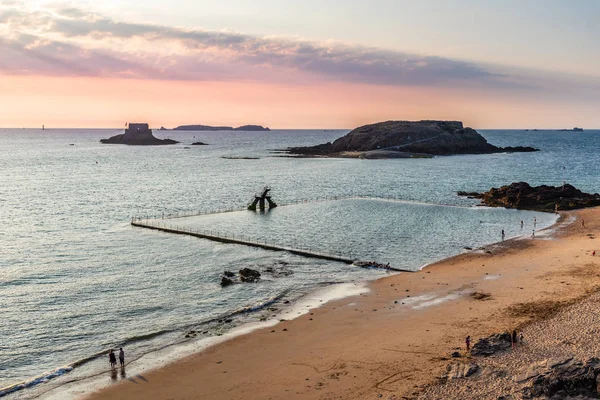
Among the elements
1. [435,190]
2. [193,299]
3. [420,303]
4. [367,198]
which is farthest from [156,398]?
[435,190]

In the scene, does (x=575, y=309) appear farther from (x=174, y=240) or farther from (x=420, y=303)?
(x=174, y=240)

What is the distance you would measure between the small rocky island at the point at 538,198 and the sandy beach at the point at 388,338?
118 ft

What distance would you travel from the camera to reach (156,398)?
24.4 metres

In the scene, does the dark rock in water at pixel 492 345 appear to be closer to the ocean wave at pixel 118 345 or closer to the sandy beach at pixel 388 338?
the sandy beach at pixel 388 338

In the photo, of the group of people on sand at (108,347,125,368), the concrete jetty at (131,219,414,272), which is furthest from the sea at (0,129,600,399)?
the concrete jetty at (131,219,414,272)

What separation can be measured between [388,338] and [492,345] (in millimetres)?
5939

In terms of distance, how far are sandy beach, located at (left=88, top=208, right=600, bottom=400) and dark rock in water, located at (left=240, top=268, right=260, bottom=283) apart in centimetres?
873

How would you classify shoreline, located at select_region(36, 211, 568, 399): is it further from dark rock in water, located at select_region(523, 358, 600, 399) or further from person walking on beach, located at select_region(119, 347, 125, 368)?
dark rock in water, located at select_region(523, 358, 600, 399)

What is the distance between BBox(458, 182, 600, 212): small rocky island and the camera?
8012cm

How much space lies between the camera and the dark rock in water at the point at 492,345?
26500 mm

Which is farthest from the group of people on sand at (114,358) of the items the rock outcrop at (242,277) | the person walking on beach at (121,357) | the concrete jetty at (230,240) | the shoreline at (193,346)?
the concrete jetty at (230,240)

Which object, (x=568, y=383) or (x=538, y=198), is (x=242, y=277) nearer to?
(x=568, y=383)

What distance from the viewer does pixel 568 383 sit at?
2103 centimetres

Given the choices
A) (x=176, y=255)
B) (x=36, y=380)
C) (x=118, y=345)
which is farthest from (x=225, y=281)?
(x=36, y=380)
